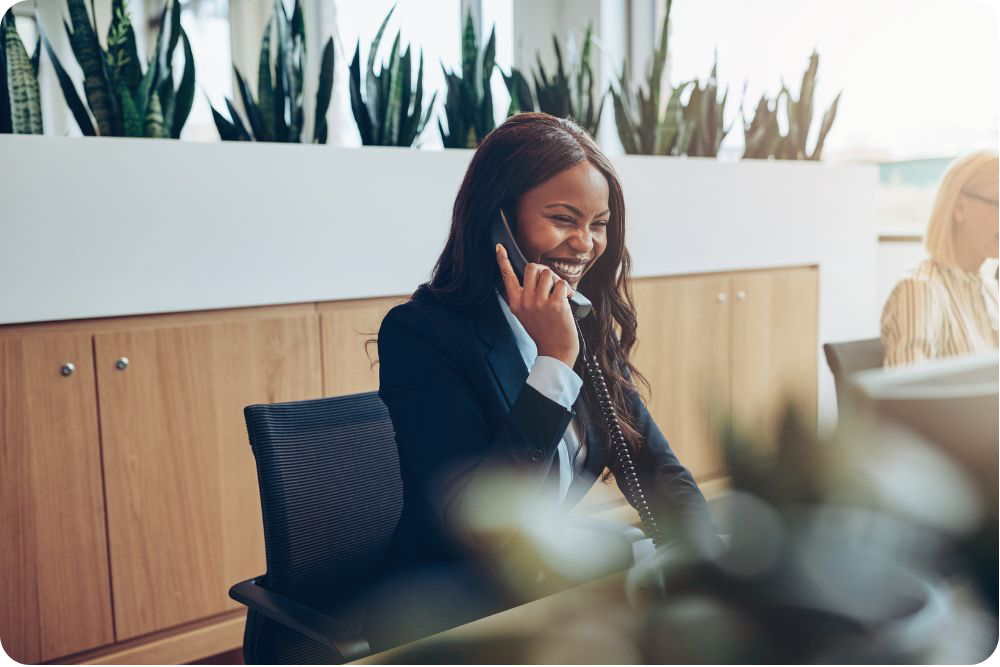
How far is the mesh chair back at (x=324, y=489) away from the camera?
3.59ft

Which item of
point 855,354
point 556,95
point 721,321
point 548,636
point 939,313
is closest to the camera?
point 548,636

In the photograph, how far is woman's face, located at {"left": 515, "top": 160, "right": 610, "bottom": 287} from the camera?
3.46 feet

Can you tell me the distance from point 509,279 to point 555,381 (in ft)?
0.47

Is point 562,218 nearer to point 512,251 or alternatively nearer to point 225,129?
point 512,251

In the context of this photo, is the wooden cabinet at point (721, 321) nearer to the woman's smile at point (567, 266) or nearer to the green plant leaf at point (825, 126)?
the green plant leaf at point (825, 126)

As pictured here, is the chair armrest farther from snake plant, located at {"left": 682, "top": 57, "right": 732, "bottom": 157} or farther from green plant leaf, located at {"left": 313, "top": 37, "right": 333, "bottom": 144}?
snake plant, located at {"left": 682, "top": 57, "right": 732, "bottom": 157}

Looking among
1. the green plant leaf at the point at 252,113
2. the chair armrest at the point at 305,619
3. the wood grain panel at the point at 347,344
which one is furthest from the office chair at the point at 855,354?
the green plant leaf at the point at 252,113

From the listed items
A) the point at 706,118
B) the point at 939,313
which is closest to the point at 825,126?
the point at 706,118

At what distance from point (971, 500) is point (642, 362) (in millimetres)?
2171

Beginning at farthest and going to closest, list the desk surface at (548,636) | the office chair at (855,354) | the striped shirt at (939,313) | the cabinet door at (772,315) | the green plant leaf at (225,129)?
the cabinet door at (772,315), the green plant leaf at (225,129), the office chair at (855,354), the striped shirt at (939,313), the desk surface at (548,636)

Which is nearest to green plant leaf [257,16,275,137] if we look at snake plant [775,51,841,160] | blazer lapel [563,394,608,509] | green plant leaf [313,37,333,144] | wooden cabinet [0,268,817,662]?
green plant leaf [313,37,333,144]

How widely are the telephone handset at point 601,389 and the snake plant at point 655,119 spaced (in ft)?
5.39

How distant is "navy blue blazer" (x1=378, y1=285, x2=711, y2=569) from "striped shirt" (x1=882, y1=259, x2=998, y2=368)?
2.48 feet

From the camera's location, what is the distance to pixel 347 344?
2.01 metres
